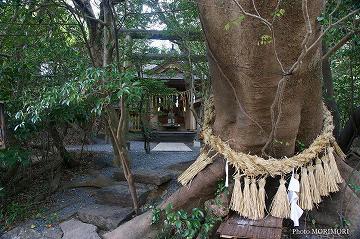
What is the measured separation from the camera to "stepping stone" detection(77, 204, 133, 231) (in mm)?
3264

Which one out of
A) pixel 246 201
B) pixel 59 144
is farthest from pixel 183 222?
pixel 59 144

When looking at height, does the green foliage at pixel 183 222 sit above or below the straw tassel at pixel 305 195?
below

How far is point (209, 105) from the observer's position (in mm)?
3449

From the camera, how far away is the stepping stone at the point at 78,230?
3164mm

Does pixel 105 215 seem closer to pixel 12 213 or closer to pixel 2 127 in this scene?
pixel 12 213

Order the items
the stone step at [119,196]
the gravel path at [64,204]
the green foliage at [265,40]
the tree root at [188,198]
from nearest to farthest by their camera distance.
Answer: the green foliage at [265,40] → the tree root at [188,198] → the gravel path at [64,204] → the stone step at [119,196]

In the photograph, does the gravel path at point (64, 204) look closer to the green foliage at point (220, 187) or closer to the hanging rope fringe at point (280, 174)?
the green foliage at point (220, 187)

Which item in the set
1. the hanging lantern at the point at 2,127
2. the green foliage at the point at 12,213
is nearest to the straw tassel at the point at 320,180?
the hanging lantern at the point at 2,127

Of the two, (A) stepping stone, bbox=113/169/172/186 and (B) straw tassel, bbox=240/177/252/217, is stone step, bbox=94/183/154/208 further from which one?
(B) straw tassel, bbox=240/177/252/217

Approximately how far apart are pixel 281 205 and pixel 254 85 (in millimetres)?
1045

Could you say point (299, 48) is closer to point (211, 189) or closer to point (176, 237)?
point (211, 189)

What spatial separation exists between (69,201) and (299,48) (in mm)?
3477

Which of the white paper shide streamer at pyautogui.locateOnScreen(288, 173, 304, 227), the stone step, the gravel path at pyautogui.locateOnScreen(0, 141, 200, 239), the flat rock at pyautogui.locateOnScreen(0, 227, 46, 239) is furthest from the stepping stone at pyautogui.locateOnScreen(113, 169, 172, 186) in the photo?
the white paper shide streamer at pyautogui.locateOnScreen(288, 173, 304, 227)

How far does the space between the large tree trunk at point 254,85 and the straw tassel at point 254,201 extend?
0.30m
